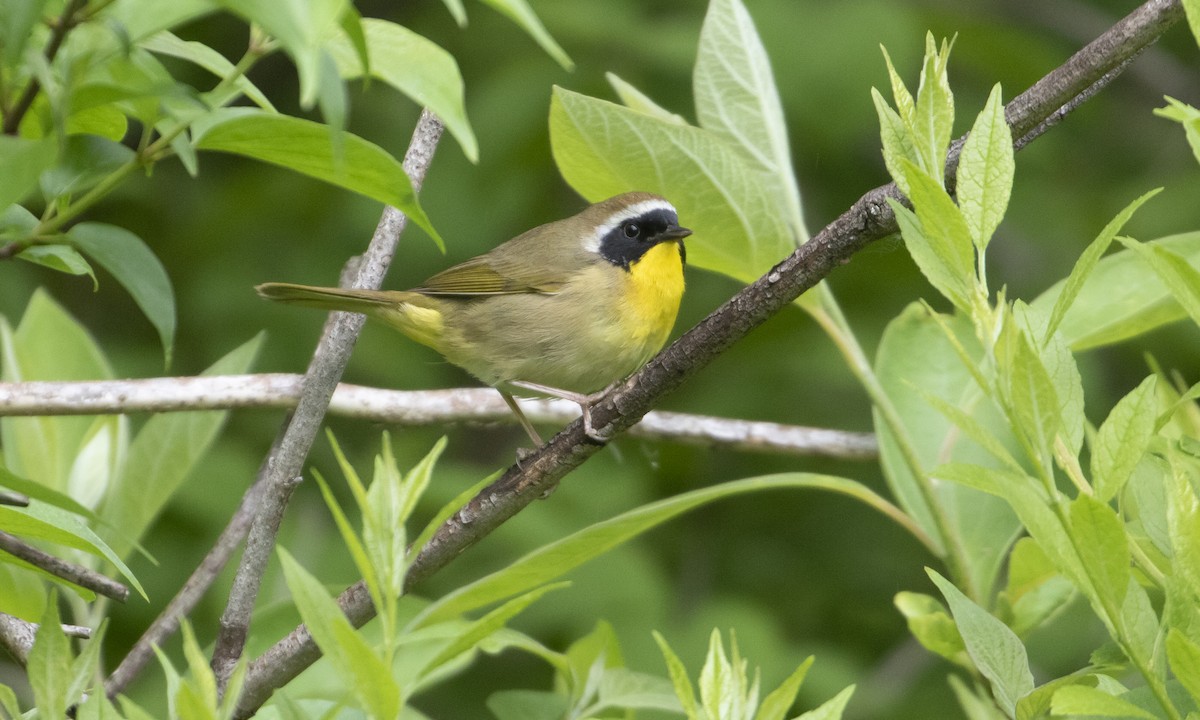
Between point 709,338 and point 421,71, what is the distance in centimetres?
58

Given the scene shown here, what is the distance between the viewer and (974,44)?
19.1 ft

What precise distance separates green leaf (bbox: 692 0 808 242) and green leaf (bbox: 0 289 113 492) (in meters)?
1.32

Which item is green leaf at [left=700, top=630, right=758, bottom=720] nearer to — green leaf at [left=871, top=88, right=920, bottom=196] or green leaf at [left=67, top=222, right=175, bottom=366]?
green leaf at [left=871, top=88, right=920, bottom=196]

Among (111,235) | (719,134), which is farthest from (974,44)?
(111,235)

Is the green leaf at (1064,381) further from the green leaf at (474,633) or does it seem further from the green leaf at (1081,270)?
the green leaf at (474,633)

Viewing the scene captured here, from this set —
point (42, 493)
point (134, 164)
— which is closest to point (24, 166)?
point (134, 164)

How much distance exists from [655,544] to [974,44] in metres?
2.78

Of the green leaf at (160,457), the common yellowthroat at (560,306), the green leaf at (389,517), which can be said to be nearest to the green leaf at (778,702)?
the green leaf at (389,517)

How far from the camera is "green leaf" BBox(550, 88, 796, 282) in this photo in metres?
2.04

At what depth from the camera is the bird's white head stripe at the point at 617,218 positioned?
440cm

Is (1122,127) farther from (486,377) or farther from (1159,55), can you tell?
(486,377)

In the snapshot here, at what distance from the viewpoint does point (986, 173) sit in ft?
4.19

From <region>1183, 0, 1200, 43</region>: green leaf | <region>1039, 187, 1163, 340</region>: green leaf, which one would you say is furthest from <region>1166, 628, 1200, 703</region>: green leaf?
<region>1183, 0, 1200, 43</region>: green leaf

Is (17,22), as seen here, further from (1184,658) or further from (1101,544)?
(1184,658)
